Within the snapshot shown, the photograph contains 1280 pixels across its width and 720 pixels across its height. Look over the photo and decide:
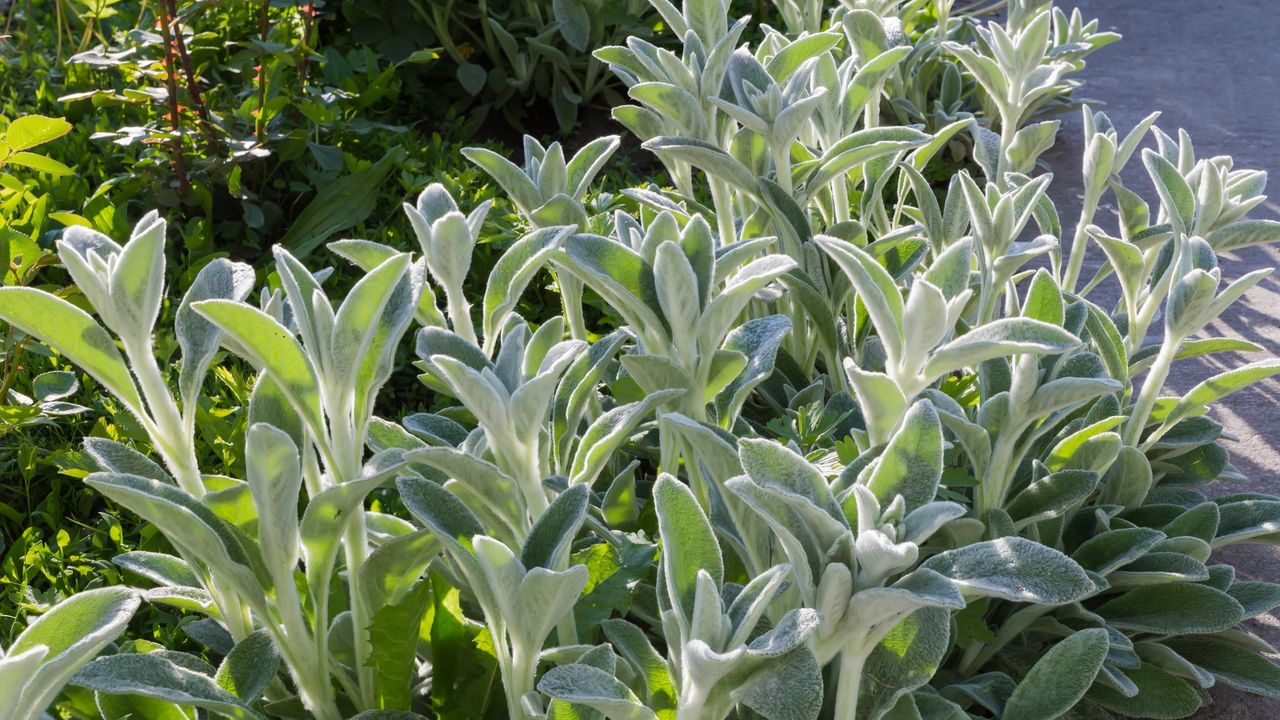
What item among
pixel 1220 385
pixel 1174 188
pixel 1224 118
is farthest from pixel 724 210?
pixel 1224 118

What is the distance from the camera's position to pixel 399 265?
50.7 inches

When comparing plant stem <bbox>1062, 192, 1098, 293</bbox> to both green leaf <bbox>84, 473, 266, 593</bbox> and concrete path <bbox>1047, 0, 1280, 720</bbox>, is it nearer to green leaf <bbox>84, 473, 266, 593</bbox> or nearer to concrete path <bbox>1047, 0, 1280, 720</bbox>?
concrete path <bbox>1047, 0, 1280, 720</bbox>

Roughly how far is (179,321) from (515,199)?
28.5 inches

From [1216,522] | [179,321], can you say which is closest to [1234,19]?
[1216,522]

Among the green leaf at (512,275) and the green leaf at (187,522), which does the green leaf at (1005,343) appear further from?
the green leaf at (187,522)

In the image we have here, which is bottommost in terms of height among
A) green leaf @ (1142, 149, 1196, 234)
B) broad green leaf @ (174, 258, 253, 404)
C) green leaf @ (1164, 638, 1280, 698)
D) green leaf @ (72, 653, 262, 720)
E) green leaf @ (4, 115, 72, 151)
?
green leaf @ (1164, 638, 1280, 698)

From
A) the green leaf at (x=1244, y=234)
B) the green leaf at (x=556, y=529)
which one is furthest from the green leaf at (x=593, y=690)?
the green leaf at (x=1244, y=234)

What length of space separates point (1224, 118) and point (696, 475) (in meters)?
3.38

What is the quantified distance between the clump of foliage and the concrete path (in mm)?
334

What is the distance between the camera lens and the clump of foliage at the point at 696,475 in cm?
117

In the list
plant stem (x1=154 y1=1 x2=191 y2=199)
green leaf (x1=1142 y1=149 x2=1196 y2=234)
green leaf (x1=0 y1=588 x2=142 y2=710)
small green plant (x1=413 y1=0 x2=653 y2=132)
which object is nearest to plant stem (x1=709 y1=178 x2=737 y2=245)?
green leaf (x1=1142 y1=149 x2=1196 y2=234)

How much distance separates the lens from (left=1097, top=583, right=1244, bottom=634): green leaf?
5.64 feet

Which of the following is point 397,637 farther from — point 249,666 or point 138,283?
point 138,283

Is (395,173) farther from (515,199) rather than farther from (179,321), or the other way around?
(179,321)
